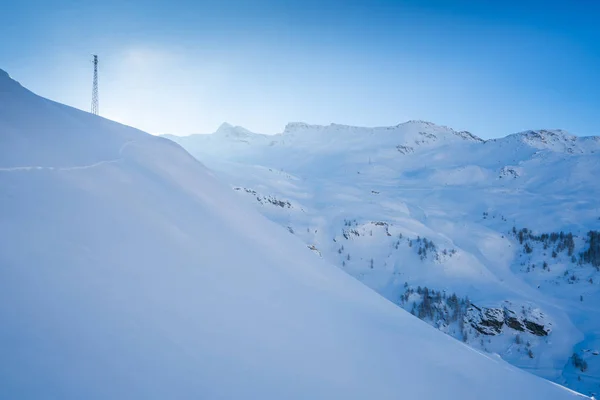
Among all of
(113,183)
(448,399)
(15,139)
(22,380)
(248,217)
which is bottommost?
(448,399)

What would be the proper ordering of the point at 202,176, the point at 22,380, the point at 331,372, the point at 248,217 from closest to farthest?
the point at 22,380 < the point at 331,372 < the point at 248,217 < the point at 202,176

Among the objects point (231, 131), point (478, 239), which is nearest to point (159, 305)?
point (478, 239)

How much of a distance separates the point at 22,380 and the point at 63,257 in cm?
82

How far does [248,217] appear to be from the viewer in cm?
434

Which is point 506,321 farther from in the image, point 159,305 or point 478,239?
point 159,305

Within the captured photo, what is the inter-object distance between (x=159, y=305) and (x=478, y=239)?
3259cm

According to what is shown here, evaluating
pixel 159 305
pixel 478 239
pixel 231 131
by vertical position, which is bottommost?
pixel 478 239

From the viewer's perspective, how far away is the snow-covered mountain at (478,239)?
1669cm

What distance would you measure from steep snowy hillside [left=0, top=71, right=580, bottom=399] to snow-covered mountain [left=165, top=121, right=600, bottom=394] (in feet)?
49.8

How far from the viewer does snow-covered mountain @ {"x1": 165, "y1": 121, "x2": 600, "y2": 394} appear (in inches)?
657

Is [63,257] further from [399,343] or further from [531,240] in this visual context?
[531,240]

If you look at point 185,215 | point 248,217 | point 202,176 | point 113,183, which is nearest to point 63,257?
point 113,183

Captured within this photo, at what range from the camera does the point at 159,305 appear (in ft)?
6.72

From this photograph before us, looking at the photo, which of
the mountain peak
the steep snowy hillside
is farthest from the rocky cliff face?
the mountain peak
